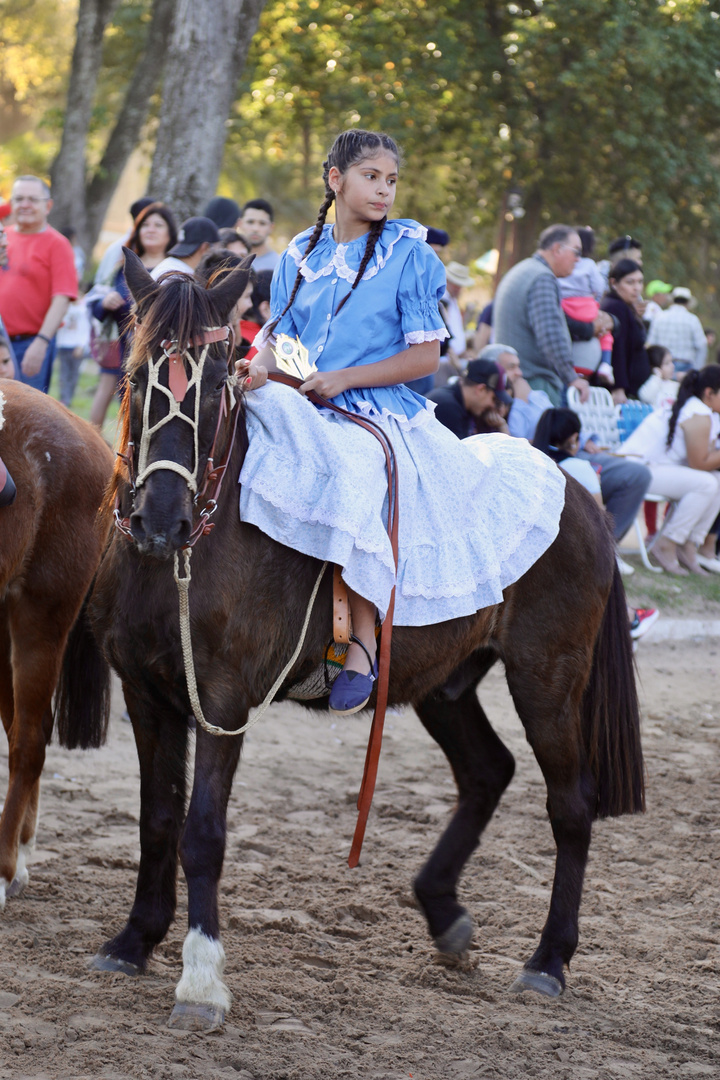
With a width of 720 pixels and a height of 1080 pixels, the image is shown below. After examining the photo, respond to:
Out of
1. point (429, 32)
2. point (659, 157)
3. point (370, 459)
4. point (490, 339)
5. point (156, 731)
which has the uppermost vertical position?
point (429, 32)

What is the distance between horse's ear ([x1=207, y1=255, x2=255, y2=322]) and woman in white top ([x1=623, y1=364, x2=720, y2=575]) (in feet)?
25.6

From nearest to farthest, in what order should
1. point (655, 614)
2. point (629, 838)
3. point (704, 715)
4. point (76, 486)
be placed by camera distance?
1. point (76, 486)
2. point (629, 838)
3. point (704, 715)
4. point (655, 614)

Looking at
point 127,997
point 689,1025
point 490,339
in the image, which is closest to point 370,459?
point 127,997

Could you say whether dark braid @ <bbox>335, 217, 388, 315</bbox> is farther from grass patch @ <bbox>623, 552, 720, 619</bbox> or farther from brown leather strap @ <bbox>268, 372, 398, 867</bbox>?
grass patch @ <bbox>623, 552, 720, 619</bbox>

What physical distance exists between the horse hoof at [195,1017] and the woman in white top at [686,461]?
26.6ft

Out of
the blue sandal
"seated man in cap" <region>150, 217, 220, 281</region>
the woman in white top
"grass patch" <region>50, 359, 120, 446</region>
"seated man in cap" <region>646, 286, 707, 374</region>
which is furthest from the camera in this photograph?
"seated man in cap" <region>646, 286, 707, 374</region>

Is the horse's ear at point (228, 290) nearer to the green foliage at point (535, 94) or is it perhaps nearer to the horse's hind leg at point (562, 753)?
the horse's hind leg at point (562, 753)

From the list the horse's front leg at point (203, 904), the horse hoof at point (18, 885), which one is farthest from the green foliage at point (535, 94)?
the horse's front leg at point (203, 904)

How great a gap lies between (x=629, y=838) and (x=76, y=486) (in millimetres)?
3086

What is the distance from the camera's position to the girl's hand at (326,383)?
11.4ft

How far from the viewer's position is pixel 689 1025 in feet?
11.3

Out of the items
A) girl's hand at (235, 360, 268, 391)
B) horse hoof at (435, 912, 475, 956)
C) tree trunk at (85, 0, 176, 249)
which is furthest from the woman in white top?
tree trunk at (85, 0, 176, 249)

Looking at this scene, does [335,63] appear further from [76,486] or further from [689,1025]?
[689,1025]

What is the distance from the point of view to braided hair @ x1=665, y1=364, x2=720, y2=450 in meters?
10.5
